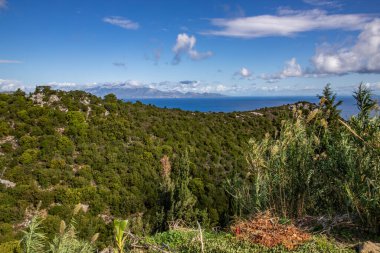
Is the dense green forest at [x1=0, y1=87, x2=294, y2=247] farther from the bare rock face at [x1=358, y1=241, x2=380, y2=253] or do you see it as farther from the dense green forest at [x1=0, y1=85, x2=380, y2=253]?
the bare rock face at [x1=358, y1=241, x2=380, y2=253]

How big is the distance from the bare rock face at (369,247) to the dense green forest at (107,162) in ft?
19.0

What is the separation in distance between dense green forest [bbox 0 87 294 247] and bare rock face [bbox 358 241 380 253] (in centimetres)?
580

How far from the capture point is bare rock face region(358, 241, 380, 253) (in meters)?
4.65

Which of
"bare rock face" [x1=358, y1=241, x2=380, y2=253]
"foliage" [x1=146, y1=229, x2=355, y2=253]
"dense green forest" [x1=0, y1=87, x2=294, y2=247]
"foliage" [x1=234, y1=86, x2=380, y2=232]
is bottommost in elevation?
"dense green forest" [x1=0, y1=87, x2=294, y2=247]

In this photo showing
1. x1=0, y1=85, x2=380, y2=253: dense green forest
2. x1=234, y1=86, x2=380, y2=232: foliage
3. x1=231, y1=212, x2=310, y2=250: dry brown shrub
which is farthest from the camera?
x1=234, y1=86, x2=380, y2=232: foliage

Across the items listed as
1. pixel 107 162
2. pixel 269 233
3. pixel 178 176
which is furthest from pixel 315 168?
pixel 107 162

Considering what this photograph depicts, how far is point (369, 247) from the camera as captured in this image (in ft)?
15.5

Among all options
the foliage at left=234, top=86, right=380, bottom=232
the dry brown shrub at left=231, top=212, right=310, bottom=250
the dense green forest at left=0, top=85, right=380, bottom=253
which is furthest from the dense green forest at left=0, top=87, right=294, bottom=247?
the dry brown shrub at left=231, top=212, right=310, bottom=250

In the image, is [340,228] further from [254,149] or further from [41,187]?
[41,187]

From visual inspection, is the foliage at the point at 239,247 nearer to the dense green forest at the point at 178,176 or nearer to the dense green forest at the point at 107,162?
the dense green forest at the point at 178,176

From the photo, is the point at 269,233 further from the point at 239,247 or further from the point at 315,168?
the point at 315,168

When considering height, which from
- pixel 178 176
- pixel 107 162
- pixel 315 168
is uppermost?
pixel 315 168

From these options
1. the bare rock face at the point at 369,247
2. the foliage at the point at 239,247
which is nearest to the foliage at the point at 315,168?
the bare rock face at the point at 369,247

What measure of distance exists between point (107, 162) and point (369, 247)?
20.0m
